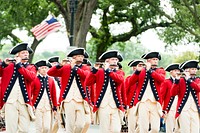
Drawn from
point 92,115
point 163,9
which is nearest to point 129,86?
point 92,115

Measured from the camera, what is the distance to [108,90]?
15.3m

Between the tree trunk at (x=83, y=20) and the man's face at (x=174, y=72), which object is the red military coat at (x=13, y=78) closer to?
the man's face at (x=174, y=72)

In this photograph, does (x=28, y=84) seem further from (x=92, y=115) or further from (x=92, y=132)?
(x=92, y=132)

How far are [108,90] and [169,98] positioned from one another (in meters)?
3.62

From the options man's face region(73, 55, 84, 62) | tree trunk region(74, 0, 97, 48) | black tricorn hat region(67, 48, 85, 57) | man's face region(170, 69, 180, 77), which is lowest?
man's face region(170, 69, 180, 77)

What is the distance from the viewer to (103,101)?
A: 15219mm

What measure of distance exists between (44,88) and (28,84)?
8.02ft

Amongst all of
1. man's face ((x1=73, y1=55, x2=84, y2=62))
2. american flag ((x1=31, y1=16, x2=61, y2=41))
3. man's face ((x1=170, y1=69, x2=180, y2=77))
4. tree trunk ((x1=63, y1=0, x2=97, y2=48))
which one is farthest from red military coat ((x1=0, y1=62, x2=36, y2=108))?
tree trunk ((x1=63, y1=0, x2=97, y2=48))

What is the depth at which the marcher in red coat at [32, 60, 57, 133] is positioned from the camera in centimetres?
1672

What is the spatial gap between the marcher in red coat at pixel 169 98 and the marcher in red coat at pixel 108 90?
3163mm

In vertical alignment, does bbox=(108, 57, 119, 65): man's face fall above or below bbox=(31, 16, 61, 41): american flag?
below

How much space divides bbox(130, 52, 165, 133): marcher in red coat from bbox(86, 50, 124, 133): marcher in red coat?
0.92 meters

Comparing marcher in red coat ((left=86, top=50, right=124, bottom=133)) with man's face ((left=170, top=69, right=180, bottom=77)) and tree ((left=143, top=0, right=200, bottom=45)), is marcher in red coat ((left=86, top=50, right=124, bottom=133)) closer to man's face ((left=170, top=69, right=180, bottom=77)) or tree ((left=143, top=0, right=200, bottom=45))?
man's face ((left=170, top=69, right=180, bottom=77))

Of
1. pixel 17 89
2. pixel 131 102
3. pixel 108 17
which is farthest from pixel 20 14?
pixel 17 89
